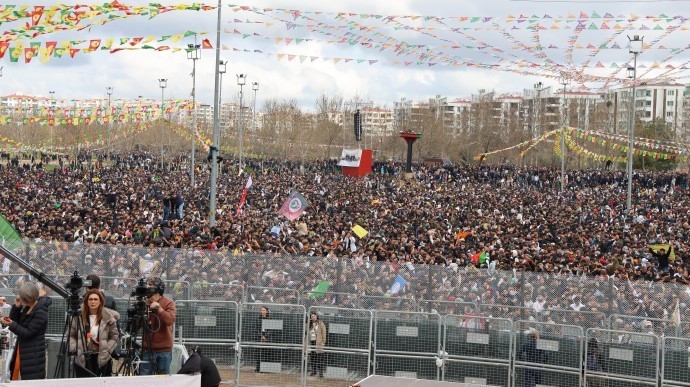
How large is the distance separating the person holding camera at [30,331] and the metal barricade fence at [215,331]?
439 centimetres

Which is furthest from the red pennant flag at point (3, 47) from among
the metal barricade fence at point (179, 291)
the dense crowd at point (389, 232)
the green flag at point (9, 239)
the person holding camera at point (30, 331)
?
the person holding camera at point (30, 331)

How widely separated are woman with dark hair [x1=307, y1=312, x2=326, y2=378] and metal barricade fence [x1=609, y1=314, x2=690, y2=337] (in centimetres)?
381

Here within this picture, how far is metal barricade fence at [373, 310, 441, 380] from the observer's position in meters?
13.2

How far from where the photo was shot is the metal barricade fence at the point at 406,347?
13195 mm

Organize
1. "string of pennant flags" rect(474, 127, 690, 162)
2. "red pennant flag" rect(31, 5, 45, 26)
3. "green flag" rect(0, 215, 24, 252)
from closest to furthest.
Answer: "green flag" rect(0, 215, 24, 252)
"red pennant flag" rect(31, 5, 45, 26)
"string of pennant flags" rect(474, 127, 690, 162)

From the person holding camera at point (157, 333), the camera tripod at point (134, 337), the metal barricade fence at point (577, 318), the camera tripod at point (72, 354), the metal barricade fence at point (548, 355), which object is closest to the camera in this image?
the camera tripod at point (72, 354)

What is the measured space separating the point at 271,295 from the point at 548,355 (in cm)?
427

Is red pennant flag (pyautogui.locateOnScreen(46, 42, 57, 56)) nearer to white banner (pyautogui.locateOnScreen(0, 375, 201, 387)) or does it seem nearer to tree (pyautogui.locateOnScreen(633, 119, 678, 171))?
white banner (pyautogui.locateOnScreen(0, 375, 201, 387))

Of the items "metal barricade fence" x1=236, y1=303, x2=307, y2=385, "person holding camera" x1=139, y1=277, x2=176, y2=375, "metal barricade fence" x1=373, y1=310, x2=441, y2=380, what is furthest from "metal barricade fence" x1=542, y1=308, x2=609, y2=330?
"person holding camera" x1=139, y1=277, x2=176, y2=375

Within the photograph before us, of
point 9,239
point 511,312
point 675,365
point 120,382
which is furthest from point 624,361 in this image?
point 9,239

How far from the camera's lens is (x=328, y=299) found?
1478 centimetres

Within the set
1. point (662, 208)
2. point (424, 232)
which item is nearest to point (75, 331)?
point (424, 232)

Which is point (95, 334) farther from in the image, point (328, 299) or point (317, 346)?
point (328, 299)

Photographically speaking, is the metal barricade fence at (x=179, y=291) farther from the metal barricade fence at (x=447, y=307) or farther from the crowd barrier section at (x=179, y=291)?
the metal barricade fence at (x=447, y=307)
